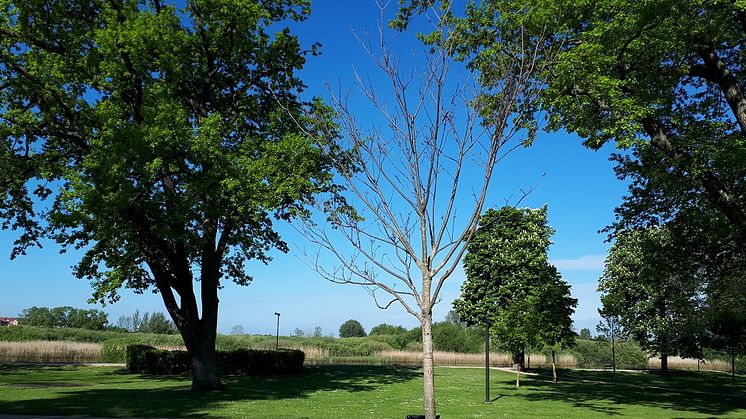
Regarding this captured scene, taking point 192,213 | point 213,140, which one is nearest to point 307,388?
point 192,213

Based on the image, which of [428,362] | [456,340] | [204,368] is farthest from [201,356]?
[456,340]

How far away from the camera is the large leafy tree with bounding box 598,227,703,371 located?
3528cm

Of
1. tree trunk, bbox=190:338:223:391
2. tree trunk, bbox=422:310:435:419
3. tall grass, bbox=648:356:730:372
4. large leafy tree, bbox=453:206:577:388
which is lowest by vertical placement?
tall grass, bbox=648:356:730:372

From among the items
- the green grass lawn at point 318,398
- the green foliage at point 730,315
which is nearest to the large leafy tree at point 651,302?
the green foliage at point 730,315

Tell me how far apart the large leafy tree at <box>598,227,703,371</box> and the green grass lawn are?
832 cm

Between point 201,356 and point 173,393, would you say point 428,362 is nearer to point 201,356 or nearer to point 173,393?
point 173,393

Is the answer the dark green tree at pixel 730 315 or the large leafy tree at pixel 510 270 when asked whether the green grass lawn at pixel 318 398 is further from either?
the large leafy tree at pixel 510 270

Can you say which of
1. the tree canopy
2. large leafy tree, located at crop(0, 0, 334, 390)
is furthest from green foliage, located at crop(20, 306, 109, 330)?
the tree canopy

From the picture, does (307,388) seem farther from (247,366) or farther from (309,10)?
(309,10)

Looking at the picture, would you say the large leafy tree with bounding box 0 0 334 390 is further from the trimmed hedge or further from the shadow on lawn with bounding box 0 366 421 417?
the trimmed hedge

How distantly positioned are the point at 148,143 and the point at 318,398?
35.8 feet

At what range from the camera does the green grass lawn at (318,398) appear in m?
15.3

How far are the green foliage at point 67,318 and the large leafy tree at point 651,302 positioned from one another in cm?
7707

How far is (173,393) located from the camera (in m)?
20.0
